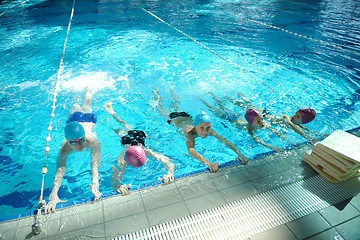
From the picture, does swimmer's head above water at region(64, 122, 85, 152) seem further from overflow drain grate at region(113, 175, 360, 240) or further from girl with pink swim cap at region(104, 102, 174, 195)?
overflow drain grate at region(113, 175, 360, 240)

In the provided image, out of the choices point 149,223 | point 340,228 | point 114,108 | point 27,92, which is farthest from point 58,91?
point 340,228

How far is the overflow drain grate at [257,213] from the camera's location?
225 cm

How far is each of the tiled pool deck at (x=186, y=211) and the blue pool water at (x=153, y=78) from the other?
1.33 feet

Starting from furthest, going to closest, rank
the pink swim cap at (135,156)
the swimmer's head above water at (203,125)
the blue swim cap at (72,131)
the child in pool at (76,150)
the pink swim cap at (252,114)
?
1. the pink swim cap at (252,114)
2. the swimmer's head above water at (203,125)
3. the blue swim cap at (72,131)
4. the pink swim cap at (135,156)
5. the child in pool at (76,150)

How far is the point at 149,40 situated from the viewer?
9562mm

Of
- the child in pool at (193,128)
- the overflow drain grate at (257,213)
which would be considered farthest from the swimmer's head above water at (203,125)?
the overflow drain grate at (257,213)

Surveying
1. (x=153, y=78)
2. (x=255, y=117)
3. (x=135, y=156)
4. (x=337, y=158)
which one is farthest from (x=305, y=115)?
(x=153, y=78)

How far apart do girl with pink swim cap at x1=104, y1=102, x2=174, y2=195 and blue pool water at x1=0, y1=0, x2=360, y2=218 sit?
0.19 meters

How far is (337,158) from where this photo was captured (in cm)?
272

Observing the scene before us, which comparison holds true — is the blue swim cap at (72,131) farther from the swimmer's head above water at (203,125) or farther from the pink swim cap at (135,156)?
the swimmer's head above water at (203,125)

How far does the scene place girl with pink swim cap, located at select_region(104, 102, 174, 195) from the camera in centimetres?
287

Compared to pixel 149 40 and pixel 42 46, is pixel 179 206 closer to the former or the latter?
pixel 149 40

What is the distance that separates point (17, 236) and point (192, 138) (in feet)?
9.13

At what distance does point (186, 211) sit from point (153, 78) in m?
4.95
